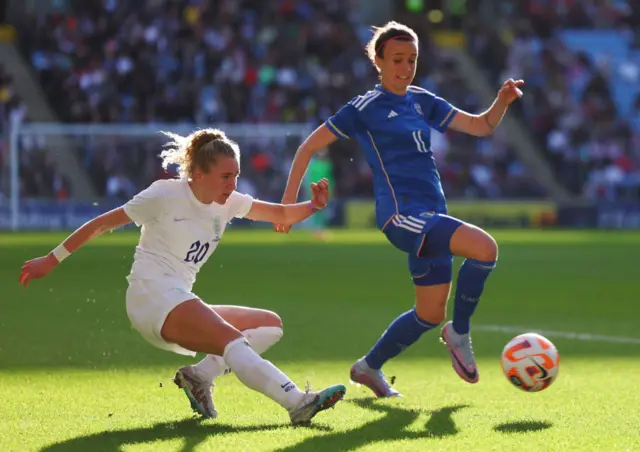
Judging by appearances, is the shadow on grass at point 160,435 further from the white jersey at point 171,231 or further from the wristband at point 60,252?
the wristband at point 60,252

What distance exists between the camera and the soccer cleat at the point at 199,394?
18.2ft

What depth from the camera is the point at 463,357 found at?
640 centimetres

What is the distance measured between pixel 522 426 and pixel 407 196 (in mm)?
1565

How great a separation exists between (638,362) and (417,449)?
11.1 ft

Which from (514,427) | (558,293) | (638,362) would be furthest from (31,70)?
(514,427)

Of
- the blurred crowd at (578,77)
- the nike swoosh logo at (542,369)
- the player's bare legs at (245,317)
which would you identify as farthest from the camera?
the blurred crowd at (578,77)

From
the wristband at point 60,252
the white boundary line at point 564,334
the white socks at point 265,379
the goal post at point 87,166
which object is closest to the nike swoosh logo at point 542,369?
the white socks at point 265,379

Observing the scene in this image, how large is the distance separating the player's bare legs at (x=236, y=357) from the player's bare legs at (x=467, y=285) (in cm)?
137

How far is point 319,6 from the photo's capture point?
108ft

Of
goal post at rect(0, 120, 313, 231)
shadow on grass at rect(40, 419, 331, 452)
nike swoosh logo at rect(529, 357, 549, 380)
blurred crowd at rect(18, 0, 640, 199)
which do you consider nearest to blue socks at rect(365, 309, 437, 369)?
nike swoosh logo at rect(529, 357, 549, 380)

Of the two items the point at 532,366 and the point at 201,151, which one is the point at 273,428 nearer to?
the point at 201,151

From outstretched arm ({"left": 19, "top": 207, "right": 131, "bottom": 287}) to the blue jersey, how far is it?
5.17ft

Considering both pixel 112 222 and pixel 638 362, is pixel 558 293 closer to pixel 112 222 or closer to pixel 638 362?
pixel 638 362

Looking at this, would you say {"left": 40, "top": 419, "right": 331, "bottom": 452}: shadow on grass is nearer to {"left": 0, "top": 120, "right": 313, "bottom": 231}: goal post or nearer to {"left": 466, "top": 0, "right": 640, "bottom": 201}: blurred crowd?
{"left": 0, "top": 120, "right": 313, "bottom": 231}: goal post
